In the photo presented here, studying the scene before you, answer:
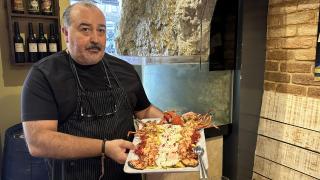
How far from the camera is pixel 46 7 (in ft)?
6.71

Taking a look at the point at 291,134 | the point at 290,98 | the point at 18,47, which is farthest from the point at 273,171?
the point at 18,47

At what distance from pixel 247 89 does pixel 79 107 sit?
1.09m

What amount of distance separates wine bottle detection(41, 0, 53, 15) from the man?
853 millimetres

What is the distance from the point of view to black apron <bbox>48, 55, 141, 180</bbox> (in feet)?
4.18

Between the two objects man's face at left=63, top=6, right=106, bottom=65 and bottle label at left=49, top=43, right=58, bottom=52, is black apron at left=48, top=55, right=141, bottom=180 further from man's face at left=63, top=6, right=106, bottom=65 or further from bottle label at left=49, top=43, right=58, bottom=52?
bottle label at left=49, top=43, right=58, bottom=52

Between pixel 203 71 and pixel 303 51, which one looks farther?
pixel 203 71

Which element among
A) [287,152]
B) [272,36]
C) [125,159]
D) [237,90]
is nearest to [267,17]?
[272,36]

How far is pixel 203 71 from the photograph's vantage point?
1922mm

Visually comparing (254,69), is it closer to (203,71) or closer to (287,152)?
(203,71)

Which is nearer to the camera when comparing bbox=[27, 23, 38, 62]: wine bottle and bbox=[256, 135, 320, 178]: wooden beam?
bbox=[256, 135, 320, 178]: wooden beam

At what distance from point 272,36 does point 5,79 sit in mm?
1834

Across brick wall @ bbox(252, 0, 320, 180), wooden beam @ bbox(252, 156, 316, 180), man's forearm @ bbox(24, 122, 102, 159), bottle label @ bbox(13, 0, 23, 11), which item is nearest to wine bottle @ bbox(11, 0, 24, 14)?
bottle label @ bbox(13, 0, 23, 11)

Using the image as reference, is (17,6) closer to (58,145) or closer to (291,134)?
(58,145)

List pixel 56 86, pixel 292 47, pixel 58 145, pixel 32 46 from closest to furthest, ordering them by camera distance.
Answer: pixel 58 145 < pixel 56 86 < pixel 292 47 < pixel 32 46
